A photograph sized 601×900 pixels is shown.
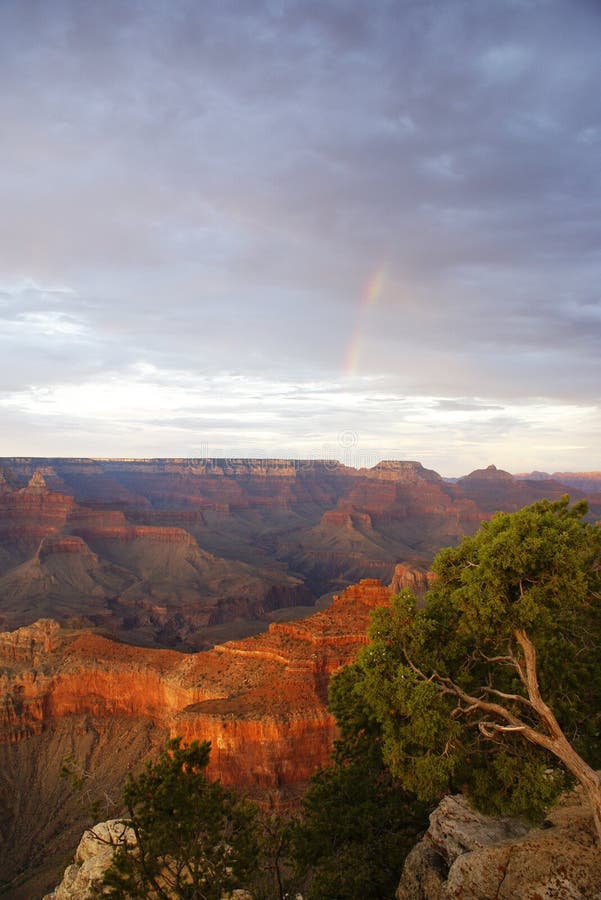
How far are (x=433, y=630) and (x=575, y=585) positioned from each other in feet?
14.8

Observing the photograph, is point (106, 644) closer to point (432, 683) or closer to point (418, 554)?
point (432, 683)

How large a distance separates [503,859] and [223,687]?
29.3m

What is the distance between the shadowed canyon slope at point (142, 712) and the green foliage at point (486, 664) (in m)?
16.1

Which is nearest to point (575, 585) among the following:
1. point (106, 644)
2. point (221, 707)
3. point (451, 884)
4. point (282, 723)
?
point (451, 884)

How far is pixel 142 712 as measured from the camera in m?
45.5

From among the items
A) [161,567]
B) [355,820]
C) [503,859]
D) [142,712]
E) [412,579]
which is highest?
[503,859]

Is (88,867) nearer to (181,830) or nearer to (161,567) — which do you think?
(181,830)

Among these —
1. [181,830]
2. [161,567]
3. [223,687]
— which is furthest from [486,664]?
[161,567]

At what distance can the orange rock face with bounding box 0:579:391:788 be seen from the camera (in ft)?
117

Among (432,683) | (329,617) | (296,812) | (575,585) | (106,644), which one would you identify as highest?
(575,585)

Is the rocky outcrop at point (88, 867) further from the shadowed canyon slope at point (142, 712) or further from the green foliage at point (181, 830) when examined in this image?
the shadowed canyon slope at point (142, 712)

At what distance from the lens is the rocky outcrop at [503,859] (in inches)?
512

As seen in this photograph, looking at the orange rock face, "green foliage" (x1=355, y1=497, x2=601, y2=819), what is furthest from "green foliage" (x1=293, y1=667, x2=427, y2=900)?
the orange rock face

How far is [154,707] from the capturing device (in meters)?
44.9
